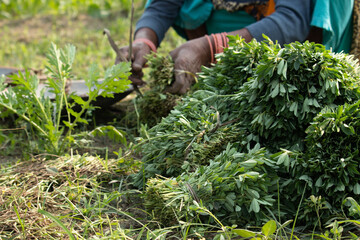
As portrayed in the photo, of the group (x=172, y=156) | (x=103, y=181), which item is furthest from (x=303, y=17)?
(x=103, y=181)

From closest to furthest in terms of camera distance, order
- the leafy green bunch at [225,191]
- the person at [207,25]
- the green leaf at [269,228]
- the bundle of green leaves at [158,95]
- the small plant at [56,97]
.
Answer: the green leaf at [269,228]
the leafy green bunch at [225,191]
the small plant at [56,97]
the bundle of green leaves at [158,95]
the person at [207,25]

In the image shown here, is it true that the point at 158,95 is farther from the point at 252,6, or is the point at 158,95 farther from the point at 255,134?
the point at 252,6

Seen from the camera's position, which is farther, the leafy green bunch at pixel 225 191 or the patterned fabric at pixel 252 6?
the patterned fabric at pixel 252 6

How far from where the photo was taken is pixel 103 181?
6.13 ft

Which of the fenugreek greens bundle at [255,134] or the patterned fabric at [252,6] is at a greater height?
the patterned fabric at [252,6]

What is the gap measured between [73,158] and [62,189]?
0.22 m

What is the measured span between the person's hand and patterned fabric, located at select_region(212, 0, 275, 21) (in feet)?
1.88

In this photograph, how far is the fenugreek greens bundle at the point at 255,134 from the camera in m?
1.46

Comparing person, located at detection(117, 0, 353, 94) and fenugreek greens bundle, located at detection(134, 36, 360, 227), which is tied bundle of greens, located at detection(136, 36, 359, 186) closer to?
fenugreek greens bundle, located at detection(134, 36, 360, 227)

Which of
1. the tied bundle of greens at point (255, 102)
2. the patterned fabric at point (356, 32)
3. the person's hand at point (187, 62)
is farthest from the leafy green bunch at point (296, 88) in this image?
the patterned fabric at point (356, 32)

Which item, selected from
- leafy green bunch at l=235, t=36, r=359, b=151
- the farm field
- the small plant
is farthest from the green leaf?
the small plant

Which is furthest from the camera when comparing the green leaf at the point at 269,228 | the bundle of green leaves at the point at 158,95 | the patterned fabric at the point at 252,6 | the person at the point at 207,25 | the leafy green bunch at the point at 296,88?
the patterned fabric at the point at 252,6

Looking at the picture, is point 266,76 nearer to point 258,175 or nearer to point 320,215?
point 258,175

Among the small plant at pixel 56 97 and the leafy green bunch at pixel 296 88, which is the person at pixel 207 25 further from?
the leafy green bunch at pixel 296 88
